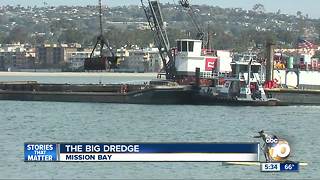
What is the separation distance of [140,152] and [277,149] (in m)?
3.79

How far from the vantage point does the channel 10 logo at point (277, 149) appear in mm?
29172

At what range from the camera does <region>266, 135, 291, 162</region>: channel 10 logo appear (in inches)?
1148

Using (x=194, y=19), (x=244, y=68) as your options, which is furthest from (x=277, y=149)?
(x=194, y=19)

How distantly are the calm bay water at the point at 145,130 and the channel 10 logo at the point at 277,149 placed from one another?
1157 mm

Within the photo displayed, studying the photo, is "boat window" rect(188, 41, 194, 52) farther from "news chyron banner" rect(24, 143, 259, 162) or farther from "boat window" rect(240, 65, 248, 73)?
"news chyron banner" rect(24, 143, 259, 162)

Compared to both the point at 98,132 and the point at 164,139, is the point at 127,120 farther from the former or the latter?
the point at 164,139

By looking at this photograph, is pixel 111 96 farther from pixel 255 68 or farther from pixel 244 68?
pixel 255 68

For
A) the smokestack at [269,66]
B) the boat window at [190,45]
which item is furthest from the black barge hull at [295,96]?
the boat window at [190,45]

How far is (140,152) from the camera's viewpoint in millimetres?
28797

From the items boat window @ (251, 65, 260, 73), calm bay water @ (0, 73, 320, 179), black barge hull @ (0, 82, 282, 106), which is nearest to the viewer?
calm bay water @ (0, 73, 320, 179)

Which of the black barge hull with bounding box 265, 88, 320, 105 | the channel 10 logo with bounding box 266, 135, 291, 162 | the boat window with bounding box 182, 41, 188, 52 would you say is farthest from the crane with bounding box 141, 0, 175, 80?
the channel 10 logo with bounding box 266, 135, 291, 162

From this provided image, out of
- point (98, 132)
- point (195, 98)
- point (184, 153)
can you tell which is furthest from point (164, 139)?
point (195, 98)

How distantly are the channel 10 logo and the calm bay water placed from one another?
1157 mm

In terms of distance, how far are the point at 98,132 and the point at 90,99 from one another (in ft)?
110
